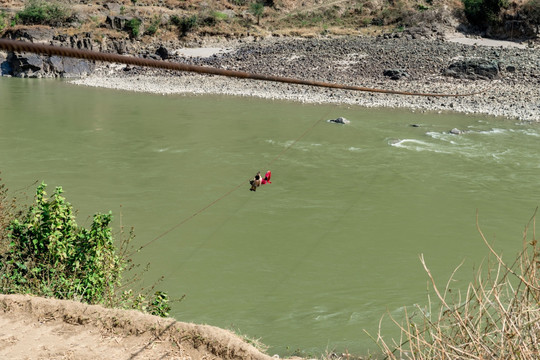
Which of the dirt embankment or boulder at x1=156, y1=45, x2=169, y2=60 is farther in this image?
boulder at x1=156, y1=45, x2=169, y2=60

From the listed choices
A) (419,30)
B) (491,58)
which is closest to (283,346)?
(491,58)

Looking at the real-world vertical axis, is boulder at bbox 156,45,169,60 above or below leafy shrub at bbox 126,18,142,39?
below

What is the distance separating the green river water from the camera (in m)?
6.83


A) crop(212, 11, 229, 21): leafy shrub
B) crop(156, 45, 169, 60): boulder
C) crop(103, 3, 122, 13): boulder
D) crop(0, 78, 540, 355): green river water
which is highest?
crop(103, 3, 122, 13): boulder

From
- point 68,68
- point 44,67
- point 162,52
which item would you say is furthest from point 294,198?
point 44,67

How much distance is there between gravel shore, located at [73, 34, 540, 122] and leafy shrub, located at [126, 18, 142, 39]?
18.0ft

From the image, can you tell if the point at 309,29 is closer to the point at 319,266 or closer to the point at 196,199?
the point at 196,199

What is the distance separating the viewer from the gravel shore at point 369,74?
21.8 meters

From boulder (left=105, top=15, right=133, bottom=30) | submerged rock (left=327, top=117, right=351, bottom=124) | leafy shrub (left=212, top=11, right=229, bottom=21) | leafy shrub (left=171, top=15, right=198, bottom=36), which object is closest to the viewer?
submerged rock (left=327, top=117, right=351, bottom=124)

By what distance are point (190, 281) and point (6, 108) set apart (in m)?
17.1

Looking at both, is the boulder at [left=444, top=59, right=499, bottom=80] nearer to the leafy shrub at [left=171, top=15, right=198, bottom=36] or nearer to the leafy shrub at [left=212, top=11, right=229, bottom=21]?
the leafy shrub at [left=212, top=11, right=229, bottom=21]

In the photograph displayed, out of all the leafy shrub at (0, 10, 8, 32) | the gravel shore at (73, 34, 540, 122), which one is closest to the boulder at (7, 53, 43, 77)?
the gravel shore at (73, 34, 540, 122)

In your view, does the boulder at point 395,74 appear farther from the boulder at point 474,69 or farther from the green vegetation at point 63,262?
the green vegetation at point 63,262

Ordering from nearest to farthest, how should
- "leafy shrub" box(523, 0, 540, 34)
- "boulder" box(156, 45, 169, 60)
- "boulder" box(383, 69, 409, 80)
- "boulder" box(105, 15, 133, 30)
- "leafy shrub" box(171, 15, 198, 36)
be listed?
"boulder" box(383, 69, 409, 80), "leafy shrub" box(523, 0, 540, 34), "boulder" box(156, 45, 169, 60), "boulder" box(105, 15, 133, 30), "leafy shrub" box(171, 15, 198, 36)
